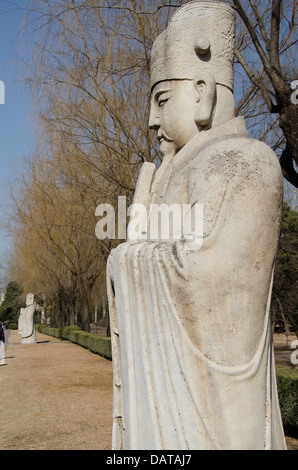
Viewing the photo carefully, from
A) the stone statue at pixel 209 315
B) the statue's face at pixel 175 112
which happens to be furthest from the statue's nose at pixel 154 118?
the stone statue at pixel 209 315

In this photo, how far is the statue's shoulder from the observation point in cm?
212

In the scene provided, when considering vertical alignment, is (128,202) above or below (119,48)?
below

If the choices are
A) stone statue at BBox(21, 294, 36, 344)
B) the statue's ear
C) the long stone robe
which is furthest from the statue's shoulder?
stone statue at BBox(21, 294, 36, 344)

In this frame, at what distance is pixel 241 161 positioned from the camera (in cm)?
213

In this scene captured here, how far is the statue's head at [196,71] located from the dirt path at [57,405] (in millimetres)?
5370

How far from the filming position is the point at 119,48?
10.2m

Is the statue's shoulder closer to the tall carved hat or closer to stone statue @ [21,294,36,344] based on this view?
the tall carved hat

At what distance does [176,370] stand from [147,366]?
158 mm

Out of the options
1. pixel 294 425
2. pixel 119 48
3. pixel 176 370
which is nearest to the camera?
pixel 176 370

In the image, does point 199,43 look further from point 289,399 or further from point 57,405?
point 57,405

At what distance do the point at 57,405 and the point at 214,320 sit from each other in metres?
8.30

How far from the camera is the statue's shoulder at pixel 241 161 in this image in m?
2.12

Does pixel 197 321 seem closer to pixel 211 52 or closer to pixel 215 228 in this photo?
pixel 215 228
